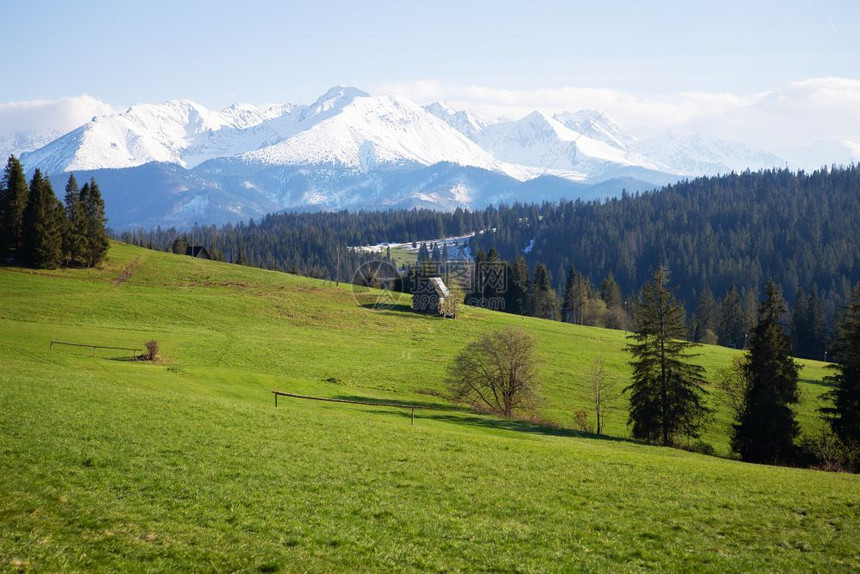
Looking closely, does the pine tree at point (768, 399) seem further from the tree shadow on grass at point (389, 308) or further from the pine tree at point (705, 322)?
the pine tree at point (705, 322)

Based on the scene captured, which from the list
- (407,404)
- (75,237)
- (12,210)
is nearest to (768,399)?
(407,404)

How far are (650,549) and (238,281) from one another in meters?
94.8

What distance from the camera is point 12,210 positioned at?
8188 cm

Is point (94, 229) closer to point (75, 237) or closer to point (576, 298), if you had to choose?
point (75, 237)

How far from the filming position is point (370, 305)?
10044 cm

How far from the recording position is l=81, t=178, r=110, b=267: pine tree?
89.1m

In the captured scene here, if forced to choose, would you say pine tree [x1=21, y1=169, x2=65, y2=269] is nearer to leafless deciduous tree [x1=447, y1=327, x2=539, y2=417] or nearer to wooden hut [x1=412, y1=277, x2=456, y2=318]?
wooden hut [x1=412, y1=277, x2=456, y2=318]

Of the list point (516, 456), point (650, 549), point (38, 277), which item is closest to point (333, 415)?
point (516, 456)

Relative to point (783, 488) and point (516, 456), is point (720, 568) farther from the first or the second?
point (516, 456)

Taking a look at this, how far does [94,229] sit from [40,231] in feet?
30.2

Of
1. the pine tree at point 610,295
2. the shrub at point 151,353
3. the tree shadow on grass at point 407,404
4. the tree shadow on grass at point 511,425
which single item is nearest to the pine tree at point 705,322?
the pine tree at point 610,295

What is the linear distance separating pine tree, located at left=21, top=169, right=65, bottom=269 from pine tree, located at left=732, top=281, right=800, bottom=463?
86390mm

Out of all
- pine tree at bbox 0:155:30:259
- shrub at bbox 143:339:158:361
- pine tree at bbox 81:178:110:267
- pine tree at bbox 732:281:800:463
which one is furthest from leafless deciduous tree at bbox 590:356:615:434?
pine tree at bbox 0:155:30:259

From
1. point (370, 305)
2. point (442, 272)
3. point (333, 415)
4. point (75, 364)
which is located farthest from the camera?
Answer: point (442, 272)
